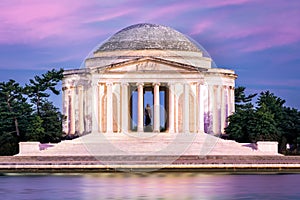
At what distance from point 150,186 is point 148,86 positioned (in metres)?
53.0

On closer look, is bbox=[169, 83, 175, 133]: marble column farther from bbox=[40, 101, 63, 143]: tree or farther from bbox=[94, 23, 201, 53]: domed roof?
bbox=[40, 101, 63, 143]: tree

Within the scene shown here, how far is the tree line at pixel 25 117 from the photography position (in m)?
131

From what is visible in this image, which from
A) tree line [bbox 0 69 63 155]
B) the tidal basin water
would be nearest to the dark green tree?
tree line [bbox 0 69 63 155]

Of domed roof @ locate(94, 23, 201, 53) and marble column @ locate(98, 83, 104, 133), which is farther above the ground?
domed roof @ locate(94, 23, 201, 53)

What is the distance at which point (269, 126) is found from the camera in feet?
429

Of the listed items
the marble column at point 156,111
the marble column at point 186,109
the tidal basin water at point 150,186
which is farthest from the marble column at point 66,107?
the tidal basin water at point 150,186

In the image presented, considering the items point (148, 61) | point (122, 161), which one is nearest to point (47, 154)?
point (122, 161)

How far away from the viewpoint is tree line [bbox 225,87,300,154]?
426 feet

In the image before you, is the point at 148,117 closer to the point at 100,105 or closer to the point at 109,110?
the point at 109,110

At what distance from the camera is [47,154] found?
391 ft

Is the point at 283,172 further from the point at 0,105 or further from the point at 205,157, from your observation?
the point at 0,105

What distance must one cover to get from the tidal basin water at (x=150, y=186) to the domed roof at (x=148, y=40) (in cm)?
4162

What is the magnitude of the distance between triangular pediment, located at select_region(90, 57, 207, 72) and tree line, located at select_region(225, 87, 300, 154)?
8312 mm

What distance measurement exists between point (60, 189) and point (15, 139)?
49.0m
